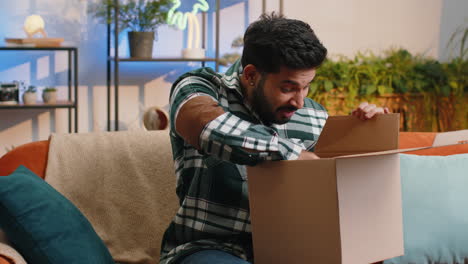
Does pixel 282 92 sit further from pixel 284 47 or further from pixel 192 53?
pixel 192 53

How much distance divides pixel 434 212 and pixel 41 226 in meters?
1.27

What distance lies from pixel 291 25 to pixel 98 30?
265 centimetres

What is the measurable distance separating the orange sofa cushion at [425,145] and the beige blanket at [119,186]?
0.92m

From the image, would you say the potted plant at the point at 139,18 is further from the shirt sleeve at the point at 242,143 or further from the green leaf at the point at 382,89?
the shirt sleeve at the point at 242,143

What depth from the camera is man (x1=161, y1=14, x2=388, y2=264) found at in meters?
1.36

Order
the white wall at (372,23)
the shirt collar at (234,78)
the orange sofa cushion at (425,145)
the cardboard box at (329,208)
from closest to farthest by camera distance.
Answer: the cardboard box at (329,208)
the shirt collar at (234,78)
the orange sofa cushion at (425,145)
the white wall at (372,23)

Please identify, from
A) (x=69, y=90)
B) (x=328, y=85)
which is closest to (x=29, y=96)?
(x=69, y=90)

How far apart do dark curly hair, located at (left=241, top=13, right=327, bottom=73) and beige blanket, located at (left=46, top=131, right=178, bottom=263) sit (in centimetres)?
78

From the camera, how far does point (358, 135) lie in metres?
1.45

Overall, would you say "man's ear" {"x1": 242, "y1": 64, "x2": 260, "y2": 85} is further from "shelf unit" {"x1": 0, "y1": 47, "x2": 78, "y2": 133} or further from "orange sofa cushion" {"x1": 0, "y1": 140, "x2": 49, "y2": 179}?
"shelf unit" {"x1": 0, "y1": 47, "x2": 78, "y2": 133}

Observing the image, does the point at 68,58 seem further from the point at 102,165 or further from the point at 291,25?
the point at 291,25

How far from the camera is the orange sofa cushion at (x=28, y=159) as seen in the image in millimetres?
1923

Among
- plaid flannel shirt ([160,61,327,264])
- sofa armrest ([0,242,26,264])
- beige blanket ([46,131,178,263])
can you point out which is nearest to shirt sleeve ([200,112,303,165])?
plaid flannel shirt ([160,61,327,264])

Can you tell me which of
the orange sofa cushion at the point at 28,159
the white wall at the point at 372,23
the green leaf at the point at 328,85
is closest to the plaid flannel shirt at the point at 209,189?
the orange sofa cushion at the point at 28,159
